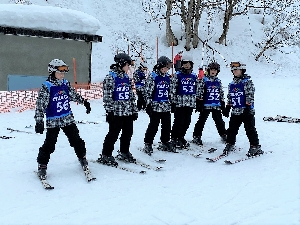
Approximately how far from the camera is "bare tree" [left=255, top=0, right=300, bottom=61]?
95.2ft

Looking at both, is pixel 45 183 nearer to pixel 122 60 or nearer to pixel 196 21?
pixel 122 60

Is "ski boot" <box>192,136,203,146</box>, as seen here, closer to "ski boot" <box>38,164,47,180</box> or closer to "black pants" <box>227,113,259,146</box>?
"black pants" <box>227,113,259,146</box>

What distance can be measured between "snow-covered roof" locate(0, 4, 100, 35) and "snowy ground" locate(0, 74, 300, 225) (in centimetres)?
880

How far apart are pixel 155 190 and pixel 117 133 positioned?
61.1 inches

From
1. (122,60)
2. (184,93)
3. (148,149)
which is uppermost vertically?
(122,60)

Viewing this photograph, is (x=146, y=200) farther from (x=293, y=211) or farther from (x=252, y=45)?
(x=252, y=45)

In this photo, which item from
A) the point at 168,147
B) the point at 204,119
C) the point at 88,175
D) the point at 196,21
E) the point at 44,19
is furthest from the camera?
the point at 196,21

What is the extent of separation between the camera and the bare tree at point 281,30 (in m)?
29.0

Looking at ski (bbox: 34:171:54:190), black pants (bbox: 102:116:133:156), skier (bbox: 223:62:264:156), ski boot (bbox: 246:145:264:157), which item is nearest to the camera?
ski (bbox: 34:171:54:190)

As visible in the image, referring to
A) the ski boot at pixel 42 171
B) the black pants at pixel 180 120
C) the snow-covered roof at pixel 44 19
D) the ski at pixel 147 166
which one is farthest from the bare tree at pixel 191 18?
the ski boot at pixel 42 171

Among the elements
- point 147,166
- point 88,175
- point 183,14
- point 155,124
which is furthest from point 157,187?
point 183,14

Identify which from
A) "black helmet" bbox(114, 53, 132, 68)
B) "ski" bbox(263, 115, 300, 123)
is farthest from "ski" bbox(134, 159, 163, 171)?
"ski" bbox(263, 115, 300, 123)

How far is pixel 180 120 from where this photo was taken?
804 cm

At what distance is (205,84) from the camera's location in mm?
8328
